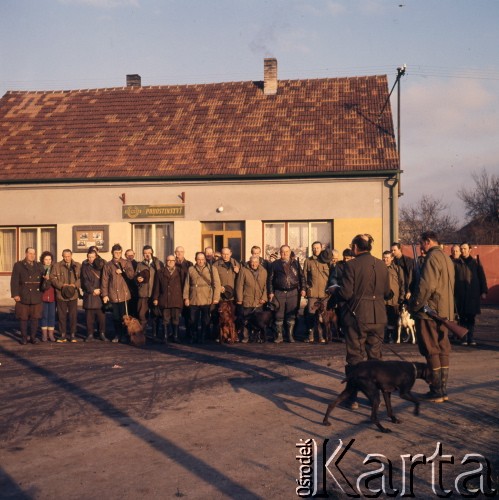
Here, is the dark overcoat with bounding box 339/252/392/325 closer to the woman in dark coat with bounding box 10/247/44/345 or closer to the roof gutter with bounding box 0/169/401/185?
the woman in dark coat with bounding box 10/247/44/345

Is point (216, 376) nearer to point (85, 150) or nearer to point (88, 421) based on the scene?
point (88, 421)

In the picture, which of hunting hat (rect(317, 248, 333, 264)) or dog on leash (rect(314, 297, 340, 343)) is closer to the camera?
dog on leash (rect(314, 297, 340, 343))

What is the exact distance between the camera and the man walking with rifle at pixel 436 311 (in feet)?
30.3

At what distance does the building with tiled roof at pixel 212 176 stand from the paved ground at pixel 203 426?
11.3 meters

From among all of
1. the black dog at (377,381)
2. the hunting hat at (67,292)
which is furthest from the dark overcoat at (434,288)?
the hunting hat at (67,292)

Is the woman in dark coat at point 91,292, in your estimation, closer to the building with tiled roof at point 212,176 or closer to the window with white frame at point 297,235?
the building with tiled roof at point 212,176

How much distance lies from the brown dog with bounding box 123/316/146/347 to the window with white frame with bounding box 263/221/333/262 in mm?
9762

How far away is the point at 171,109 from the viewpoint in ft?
92.1

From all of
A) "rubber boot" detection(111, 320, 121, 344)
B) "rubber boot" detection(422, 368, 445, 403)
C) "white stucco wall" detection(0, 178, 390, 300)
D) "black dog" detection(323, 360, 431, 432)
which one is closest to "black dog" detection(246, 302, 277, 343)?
"rubber boot" detection(111, 320, 121, 344)

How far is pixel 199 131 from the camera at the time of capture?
26609 mm

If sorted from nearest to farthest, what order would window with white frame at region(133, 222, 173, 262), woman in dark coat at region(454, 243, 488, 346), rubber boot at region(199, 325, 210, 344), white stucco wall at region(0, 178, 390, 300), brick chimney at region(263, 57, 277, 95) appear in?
woman in dark coat at region(454, 243, 488, 346) → rubber boot at region(199, 325, 210, 344) → white stucco wall at region(0, 178, 390, 300) → window with white frame at region(133, 222, 173, 262) → brick chimney at region(263, 57, 277, 95)

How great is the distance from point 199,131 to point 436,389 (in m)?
18.9

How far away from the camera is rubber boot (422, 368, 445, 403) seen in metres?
9.15

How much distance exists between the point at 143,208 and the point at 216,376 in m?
14.3
